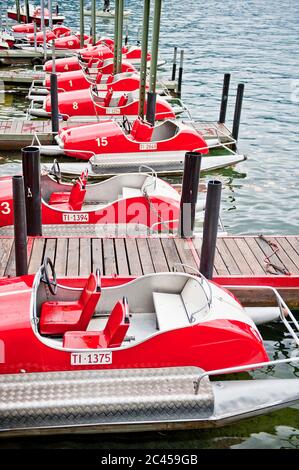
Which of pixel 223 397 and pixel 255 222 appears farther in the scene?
pixel 255 222

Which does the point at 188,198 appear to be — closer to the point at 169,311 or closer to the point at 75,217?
the point at 75,217

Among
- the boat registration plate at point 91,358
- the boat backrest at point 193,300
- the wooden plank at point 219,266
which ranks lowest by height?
the wooden plank at point 219,266

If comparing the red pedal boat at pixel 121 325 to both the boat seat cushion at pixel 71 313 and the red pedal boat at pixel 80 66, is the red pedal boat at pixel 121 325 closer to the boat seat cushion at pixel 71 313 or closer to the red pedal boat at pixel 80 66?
the boat seat cushion at pixel 71 313

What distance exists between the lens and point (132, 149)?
14078 millimetres

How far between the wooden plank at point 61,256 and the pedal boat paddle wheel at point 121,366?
125 cm

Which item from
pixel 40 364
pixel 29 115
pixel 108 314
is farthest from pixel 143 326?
pixel 29 115

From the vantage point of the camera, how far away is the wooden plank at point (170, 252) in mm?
8791

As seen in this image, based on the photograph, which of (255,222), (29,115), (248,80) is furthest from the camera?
(248,80)

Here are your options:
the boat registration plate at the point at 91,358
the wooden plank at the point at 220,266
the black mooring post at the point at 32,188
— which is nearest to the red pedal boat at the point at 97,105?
the black mooring post at the point at 32,188

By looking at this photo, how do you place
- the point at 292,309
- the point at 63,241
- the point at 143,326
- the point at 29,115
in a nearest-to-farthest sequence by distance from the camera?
the point at 143,326, the point at 292,309, the point at 63,241, the point at 29,115

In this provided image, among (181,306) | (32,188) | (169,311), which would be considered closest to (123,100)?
(32,188)

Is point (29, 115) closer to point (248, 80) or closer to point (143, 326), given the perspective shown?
point (143, 326)

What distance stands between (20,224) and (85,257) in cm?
135
